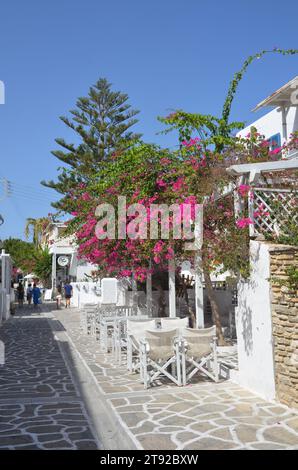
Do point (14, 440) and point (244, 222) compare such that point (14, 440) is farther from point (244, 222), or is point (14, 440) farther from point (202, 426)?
point (244, 222)

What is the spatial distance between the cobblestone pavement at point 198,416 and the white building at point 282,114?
25.7 ft

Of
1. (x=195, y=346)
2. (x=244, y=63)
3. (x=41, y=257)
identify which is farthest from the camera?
(x=41, y=257)

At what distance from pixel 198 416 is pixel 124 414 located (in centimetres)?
88

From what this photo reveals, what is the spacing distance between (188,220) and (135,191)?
1.92m

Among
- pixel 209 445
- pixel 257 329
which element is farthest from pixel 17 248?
pixel 209 445

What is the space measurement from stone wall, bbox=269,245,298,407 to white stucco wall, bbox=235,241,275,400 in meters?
0.09

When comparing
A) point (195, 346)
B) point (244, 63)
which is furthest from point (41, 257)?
point (195, 346)

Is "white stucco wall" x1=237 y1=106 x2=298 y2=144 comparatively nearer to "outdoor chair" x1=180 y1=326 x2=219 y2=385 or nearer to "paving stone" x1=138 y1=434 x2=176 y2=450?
"outdoor chair" x1=180 y1=326 x2=219 y2=385

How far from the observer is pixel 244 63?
35.0ft

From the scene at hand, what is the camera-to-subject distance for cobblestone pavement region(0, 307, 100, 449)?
4.80m

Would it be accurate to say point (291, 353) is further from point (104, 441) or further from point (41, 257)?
point (41, 257)

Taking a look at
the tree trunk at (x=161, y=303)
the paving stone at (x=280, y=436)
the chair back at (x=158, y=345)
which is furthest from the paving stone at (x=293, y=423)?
the tree trunk at (x=161, y=303)

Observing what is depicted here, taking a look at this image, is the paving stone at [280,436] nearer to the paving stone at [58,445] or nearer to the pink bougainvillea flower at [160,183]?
the paving stone at [58,445]

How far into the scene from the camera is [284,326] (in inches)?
224
